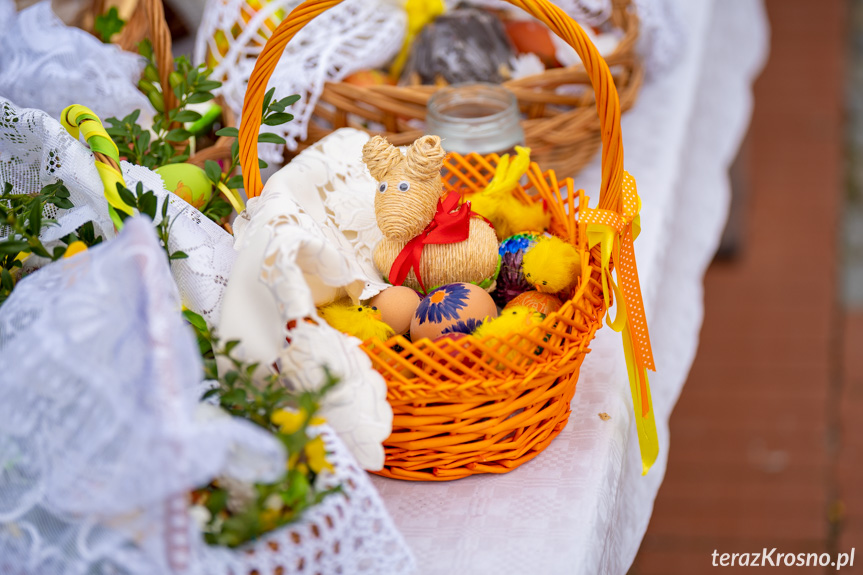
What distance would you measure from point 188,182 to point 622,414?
0.51 meters

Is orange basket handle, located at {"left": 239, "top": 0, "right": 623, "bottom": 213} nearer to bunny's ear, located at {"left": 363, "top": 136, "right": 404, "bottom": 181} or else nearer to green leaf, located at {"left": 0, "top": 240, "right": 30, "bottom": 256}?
bunny's ear, located at {"left": 363, "top": 136, "right": 404, "bottom": 181}

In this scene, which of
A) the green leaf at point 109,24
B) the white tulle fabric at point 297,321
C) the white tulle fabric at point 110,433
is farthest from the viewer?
the green leaf at point 109,24

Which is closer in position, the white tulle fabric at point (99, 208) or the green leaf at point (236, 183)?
the white tulle fabric at point (99, 208)

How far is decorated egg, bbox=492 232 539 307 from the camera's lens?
2.50ft

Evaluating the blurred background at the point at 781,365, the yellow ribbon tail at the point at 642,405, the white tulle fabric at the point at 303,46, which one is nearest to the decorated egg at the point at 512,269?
the yellow ribbon tail at the point at 642,405

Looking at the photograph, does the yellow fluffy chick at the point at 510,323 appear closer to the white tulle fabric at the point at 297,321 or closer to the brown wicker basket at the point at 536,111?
the white tulle fabric at the point at 297,321

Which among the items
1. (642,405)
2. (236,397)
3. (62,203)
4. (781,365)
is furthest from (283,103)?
(781,365)

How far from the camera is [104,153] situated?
26.9 inches

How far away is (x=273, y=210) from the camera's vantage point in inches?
25.5

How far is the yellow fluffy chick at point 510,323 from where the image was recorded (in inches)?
25.2

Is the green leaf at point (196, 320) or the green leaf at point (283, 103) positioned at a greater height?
the green leaf at point (283, 103)

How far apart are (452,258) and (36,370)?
0.38m

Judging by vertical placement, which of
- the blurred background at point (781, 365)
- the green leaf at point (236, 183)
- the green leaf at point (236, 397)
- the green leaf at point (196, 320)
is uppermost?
the green leaf at point (236, 397)

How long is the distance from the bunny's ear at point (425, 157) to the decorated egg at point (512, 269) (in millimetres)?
117
